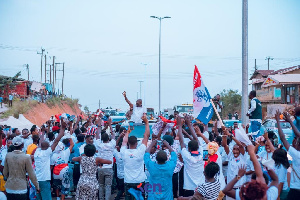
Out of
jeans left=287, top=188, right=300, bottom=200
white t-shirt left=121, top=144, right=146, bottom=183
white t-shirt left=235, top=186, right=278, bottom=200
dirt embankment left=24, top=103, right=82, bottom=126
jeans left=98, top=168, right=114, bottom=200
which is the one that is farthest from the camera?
dirt embankment left=24, top=103, right=82, bottom=126

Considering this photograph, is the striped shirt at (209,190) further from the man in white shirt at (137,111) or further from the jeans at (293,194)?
the man in white shirt at (137,111)

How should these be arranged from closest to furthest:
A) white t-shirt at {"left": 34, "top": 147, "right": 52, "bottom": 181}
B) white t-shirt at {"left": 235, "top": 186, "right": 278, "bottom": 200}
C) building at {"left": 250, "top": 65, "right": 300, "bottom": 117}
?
white t-shirt at {"left": 235, "top": 186, "right": 278, "bottom": 200}
white t-shirt at {"left": 34, "top": 147, "right": 52, "bottom": 181}
building at {"left": 250, "top": 65, "right": 300, "bottom": 117}

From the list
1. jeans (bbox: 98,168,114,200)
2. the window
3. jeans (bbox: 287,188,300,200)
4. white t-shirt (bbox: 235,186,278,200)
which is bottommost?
jeans (bbox: 98,168,114,200)

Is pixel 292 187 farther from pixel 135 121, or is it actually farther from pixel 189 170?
pixel 135 121

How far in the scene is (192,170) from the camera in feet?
25.1

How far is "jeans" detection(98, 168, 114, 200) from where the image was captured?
938cm

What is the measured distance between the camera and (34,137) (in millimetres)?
10047

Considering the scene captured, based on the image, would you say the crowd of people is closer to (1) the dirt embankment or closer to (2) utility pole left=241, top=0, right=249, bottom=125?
(2) utility pole left=241, top=0, right=249, bottom=125

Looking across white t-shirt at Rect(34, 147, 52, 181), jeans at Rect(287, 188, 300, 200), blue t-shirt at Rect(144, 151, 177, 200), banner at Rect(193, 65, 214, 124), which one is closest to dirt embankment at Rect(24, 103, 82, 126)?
white t-shirt at Rect(34, 147, 52, 181)

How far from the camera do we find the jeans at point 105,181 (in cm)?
938

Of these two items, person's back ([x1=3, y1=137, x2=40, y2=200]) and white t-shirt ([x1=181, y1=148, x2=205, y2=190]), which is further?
white t-shirt ([x1=181, y1=148, x2=205, y2=190])

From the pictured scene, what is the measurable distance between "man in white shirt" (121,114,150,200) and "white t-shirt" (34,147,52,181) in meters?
1.94

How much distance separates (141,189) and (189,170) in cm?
119

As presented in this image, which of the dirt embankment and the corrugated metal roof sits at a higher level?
the corrugated metal roof
